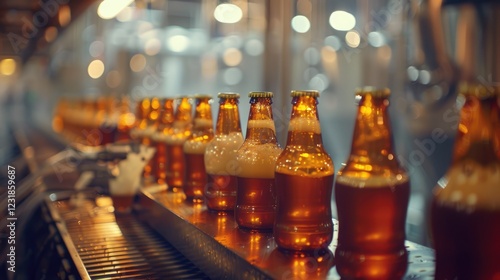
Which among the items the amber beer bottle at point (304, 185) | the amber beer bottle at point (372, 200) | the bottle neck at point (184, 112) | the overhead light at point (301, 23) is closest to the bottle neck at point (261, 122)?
the amber beer bottle at point (304, 185)

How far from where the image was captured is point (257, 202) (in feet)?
3.37

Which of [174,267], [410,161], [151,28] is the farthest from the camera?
[151,28]

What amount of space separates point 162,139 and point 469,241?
1234 mm

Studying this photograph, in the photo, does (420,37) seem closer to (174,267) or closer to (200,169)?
(200,169)

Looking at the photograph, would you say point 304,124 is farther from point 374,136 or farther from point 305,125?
point 374,136

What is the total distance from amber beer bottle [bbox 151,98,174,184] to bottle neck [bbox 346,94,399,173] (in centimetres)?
96

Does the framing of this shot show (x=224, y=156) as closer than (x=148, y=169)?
Yes

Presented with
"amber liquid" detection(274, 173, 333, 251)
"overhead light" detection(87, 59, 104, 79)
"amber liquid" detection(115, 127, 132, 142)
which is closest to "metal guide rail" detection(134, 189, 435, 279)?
"amber liquid" detection(274, 173, 333, 251)

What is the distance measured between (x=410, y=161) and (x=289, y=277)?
2.68 metres

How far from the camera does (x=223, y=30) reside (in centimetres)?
644

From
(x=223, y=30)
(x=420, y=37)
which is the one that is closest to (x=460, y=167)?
(x=420, y=37)

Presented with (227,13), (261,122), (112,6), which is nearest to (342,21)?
(112,6)

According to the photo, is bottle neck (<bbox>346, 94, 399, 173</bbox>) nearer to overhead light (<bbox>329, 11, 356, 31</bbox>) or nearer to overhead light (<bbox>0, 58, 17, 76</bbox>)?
overhead light (<bbox>329, 11, 356, 31</bbox>)

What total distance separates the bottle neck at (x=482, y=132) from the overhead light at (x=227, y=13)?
5.35 meters
